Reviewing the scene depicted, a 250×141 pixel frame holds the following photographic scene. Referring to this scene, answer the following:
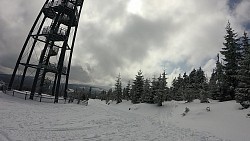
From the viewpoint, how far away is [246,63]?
82.6 feet

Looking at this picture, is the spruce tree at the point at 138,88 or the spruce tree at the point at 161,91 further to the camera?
the spruce tree at the point at 138,88

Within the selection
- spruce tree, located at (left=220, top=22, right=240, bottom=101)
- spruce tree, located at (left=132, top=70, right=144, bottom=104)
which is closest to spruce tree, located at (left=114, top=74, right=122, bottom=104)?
spruce tree, located at (left=132, top=70, right=144, bottom=104)

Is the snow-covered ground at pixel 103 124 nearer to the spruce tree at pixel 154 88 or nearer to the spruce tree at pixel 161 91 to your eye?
the spruce tree at pixel 161 91

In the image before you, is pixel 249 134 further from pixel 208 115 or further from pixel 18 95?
pixel 18 95

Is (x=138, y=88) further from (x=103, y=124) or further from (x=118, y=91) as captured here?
(x=103, y=124)

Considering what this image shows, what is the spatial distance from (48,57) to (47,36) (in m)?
3.58

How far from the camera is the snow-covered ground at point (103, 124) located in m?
9.15

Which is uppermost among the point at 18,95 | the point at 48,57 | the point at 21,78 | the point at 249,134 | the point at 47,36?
the point at 47,36

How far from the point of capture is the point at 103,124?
45.0ft

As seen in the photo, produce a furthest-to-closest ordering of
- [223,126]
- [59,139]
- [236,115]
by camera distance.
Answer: [236,115] < [223,126] < [59,139]

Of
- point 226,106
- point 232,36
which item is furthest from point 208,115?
point 232,36

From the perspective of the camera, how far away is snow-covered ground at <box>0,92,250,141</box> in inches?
360

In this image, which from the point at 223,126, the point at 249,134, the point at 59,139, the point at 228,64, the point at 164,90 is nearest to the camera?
the point at 59,139

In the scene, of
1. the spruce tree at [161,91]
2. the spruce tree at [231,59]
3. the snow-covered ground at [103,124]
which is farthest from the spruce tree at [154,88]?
the spruce tree at [231,59]
